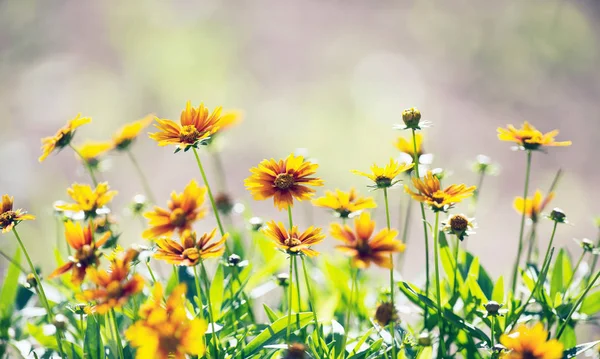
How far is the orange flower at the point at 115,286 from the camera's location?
0.62 meters

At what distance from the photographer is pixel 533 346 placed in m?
0.67

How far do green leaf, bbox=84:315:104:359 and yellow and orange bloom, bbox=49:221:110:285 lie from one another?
6.2 inches

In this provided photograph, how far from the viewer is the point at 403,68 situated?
2.96 m

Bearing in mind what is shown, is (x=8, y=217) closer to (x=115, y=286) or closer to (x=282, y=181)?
(x=115, y=286)

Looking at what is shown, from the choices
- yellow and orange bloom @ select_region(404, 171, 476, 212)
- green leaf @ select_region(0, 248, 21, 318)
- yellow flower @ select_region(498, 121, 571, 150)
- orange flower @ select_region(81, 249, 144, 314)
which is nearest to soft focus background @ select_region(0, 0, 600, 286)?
green leaf @ select_region(0, 248, 21, 318)

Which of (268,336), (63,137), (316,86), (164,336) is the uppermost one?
(63,137)

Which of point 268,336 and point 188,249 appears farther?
point 268,336

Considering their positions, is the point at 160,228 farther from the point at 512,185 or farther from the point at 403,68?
the point at 403,68

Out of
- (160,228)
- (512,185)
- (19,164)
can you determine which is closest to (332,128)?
(512,185)

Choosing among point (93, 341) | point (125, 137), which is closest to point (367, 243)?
point (93, 341)

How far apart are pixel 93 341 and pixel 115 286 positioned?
0.26 metres

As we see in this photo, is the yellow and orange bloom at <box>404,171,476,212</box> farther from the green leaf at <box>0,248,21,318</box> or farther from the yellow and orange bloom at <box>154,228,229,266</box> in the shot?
the green leaf at <box>0,248,21,318</box>

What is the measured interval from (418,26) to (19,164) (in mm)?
2126

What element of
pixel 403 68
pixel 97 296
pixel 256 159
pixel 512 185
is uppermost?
pixel 97 296
